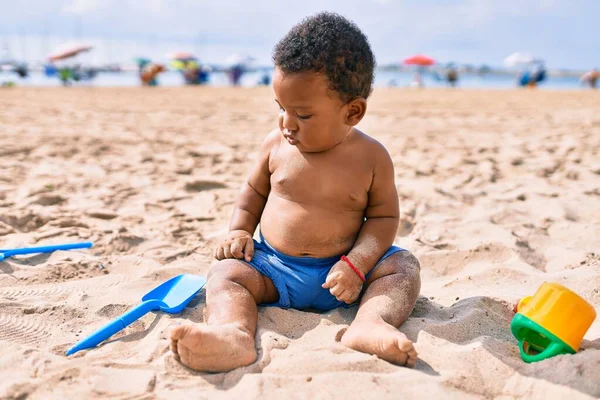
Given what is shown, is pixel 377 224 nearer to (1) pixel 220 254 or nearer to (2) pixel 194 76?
(1) pixel 220 254

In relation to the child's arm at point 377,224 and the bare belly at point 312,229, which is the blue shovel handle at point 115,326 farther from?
the child's arm at point 377,224

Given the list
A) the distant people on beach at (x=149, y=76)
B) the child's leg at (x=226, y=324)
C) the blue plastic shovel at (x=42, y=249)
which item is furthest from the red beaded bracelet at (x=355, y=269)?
the distant people on beach at (x=149, y=76)

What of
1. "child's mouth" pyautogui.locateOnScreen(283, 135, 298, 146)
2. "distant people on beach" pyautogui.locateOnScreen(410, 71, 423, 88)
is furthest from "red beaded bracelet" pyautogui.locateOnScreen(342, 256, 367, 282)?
"distant people on beach" pyautogui.locateOnScreen(410, 71, 423, 88)

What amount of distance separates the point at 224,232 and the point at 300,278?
0.94m

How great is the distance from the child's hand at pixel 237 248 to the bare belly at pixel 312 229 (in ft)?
0.29

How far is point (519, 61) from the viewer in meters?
24.4

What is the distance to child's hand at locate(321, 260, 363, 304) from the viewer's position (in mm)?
1775

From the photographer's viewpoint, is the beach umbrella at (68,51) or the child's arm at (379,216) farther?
the beach umbrella at (68,51)

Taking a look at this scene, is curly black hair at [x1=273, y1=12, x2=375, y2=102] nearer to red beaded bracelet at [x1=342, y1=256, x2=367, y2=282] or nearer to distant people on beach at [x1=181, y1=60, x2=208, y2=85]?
red beaded bracelet at [x1=342, y1=256, x2=367, y2=282]

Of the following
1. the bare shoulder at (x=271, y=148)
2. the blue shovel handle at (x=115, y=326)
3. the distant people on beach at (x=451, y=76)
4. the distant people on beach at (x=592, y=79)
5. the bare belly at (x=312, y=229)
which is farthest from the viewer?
the distant people on beach at (x=451, y=76)

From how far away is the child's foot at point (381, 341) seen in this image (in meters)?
1.48

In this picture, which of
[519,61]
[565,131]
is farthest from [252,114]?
[519,61]

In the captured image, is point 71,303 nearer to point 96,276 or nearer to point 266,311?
point 96,276

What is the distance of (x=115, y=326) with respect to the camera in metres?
1.71
